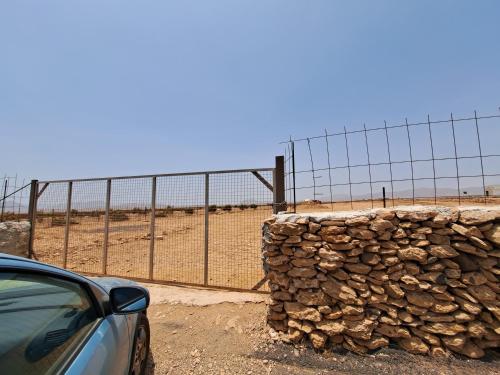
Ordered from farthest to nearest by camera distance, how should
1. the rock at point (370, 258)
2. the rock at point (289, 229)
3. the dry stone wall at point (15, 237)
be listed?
the dry stone wall at point (15, 237), the rock at point (289, 229), the rock at point (370, 258)

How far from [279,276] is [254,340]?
0.98 meters

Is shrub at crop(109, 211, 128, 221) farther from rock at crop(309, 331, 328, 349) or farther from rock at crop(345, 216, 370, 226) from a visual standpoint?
rock at crop(345, 216, 370, 226)

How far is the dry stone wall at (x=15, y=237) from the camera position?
25.3 ft

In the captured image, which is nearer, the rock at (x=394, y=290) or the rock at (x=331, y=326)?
the rock at (x=394, y=290)

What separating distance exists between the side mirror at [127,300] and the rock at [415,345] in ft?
11.3

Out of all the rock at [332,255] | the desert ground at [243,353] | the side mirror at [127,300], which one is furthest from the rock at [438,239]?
the side mirror at [127,300]

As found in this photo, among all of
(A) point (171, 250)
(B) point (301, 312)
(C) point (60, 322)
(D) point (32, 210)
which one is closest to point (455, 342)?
(B) point (301, 312)

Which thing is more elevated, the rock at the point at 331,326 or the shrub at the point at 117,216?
the shrub at the point at 117,216

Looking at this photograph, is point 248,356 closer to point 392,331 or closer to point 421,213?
point 392,331

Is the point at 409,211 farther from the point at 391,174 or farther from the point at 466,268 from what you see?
the point at 391,174

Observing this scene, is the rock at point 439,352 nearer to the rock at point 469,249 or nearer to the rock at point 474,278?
the rock at point 474,278

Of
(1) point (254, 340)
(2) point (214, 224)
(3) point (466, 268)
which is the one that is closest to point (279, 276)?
(1) point (254, 340)

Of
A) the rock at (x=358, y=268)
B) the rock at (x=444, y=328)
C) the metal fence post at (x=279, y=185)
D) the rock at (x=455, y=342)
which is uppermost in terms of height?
the metal fence post at (x=279, y=185)

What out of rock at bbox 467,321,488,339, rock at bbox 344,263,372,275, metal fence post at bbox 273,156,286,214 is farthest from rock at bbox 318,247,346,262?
rock at bbox 467,321,488,339
